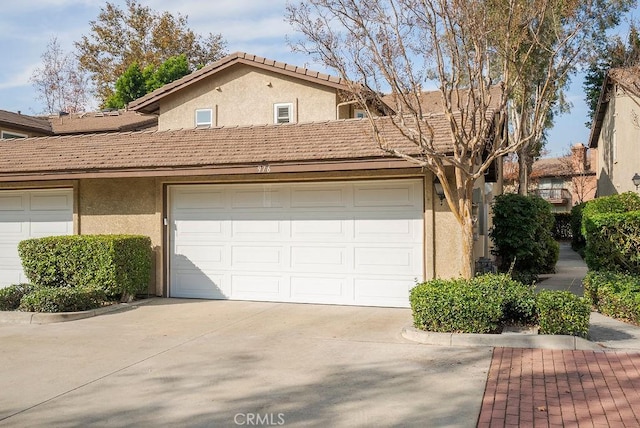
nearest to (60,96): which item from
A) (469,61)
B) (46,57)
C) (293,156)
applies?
(46,57)

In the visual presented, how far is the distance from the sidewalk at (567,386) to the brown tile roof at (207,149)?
13.1 feet

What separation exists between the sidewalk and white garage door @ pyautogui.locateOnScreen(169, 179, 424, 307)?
3679 millimetres

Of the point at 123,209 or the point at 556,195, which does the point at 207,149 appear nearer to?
the point at 123,209

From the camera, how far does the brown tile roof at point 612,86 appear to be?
1244cm

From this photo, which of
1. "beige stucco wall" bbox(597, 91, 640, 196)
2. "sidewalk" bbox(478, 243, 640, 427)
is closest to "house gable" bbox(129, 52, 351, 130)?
"beige stucco wall" bbox(597, 91, 640, 196)

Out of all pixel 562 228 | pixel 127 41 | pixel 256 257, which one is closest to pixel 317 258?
pixel 256 257

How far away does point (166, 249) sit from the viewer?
12148 mm

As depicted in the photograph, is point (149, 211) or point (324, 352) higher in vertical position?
point (149, 211)

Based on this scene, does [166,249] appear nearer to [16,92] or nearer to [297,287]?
[297,287]

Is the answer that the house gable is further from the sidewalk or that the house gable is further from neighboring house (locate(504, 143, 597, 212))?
neighboring house (locate(504, 143, 597, 212))

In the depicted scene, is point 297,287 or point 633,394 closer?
point 633,394

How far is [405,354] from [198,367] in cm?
250

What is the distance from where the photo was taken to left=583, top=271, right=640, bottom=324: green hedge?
28.6 ft
